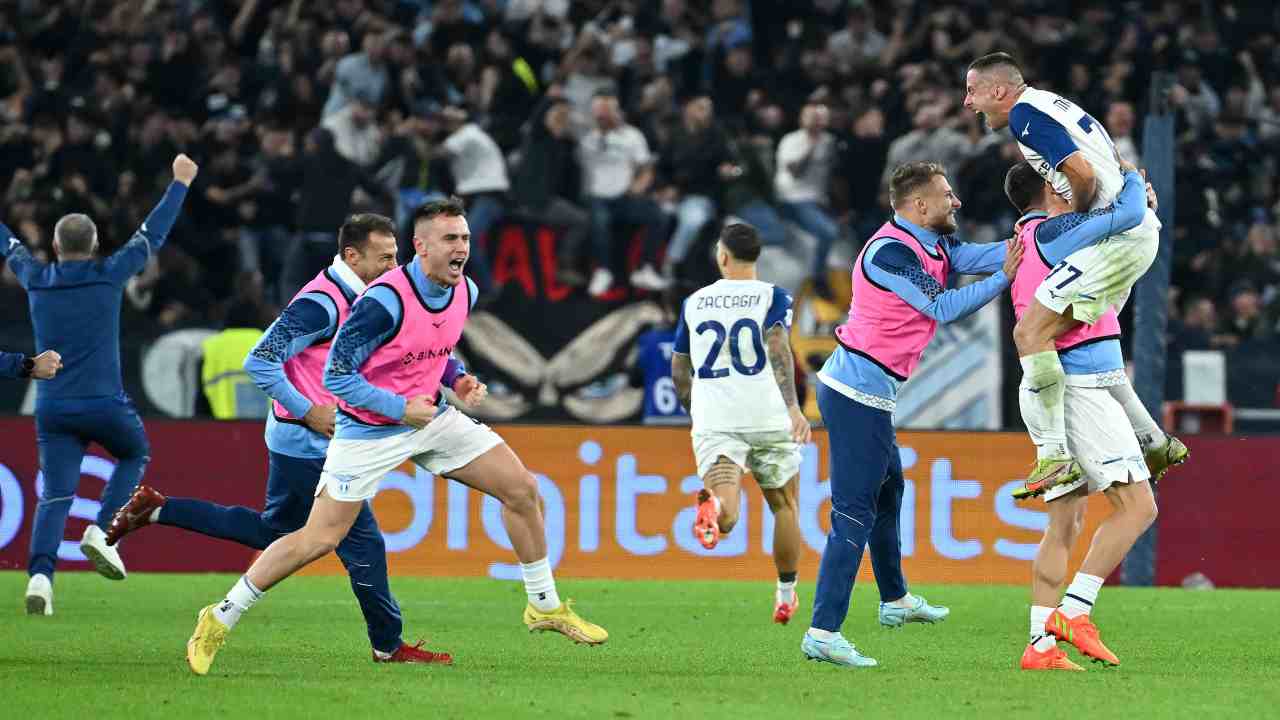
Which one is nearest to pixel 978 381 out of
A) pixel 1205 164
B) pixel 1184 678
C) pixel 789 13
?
pixel 1205 164

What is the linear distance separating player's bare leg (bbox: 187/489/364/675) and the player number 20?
10.9 ft

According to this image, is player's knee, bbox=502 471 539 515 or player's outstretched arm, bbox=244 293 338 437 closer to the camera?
player's knee, bbox=502 471 539 515

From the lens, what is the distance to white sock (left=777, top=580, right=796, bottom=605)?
1098 cm

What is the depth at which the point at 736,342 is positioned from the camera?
1112 cm

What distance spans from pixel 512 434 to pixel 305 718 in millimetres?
7614

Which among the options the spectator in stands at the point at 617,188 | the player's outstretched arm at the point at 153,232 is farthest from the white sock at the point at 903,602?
the spectator in stands at the point at 617,188

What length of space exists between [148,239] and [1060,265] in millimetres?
5822

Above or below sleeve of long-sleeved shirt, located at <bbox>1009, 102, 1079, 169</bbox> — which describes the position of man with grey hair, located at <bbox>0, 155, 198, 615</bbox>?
below

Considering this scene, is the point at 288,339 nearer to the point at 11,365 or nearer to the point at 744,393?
the point at 11,365

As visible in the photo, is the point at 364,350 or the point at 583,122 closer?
the point at 364,350

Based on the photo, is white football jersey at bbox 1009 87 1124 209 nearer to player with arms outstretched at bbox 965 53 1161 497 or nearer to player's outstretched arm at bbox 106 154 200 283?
player with arms outstretched at bbox 965 53 1161 497

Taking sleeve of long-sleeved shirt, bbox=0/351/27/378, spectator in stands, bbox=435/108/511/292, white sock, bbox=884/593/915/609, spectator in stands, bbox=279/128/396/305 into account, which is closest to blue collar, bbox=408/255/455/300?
sleeve of long-sleeved shirt, bbox=0/351/27/378

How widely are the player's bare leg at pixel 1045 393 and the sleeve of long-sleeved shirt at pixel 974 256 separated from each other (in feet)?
1.16

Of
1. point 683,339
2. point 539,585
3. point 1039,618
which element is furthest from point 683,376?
point 1039,618
